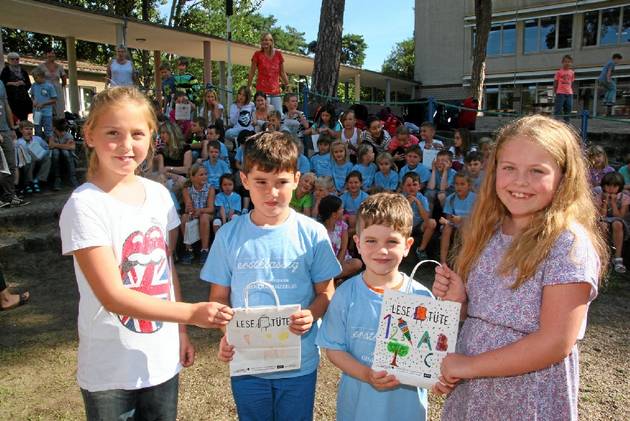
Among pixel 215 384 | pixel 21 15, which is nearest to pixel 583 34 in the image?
pixel 21 15

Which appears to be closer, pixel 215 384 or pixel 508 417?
pixel 508 417

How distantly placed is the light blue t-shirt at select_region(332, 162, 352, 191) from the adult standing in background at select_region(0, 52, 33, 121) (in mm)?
6048

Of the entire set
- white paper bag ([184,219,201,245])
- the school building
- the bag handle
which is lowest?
white paper bag ([184,219,201,245])

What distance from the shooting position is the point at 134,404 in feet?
6.04

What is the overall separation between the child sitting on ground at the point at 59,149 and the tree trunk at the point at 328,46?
5.06 metres

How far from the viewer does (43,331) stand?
4227 mm

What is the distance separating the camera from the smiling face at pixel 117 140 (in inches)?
70.7

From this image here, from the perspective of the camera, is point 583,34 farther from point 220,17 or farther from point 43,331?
point 43,331

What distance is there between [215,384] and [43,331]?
6.07 ft

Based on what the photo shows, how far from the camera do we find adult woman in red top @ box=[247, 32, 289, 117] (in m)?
9.65

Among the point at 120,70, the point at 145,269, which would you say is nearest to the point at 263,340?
the point at 145,269

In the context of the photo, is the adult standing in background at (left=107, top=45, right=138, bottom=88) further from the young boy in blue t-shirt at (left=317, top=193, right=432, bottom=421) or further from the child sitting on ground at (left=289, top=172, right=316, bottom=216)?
the young boy in blue t-shirt at (left=317, top=193, right=432, bottom=421)

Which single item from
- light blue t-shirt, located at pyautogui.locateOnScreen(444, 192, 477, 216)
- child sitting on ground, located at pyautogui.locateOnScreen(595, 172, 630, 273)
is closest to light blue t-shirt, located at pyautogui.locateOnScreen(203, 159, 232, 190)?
light blue t-shirt, located at pyautogui.locateOnScreen(444, 192, 477, 216)

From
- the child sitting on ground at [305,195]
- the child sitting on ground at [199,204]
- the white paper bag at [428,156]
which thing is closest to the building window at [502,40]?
the white paper bag at [428,156]
